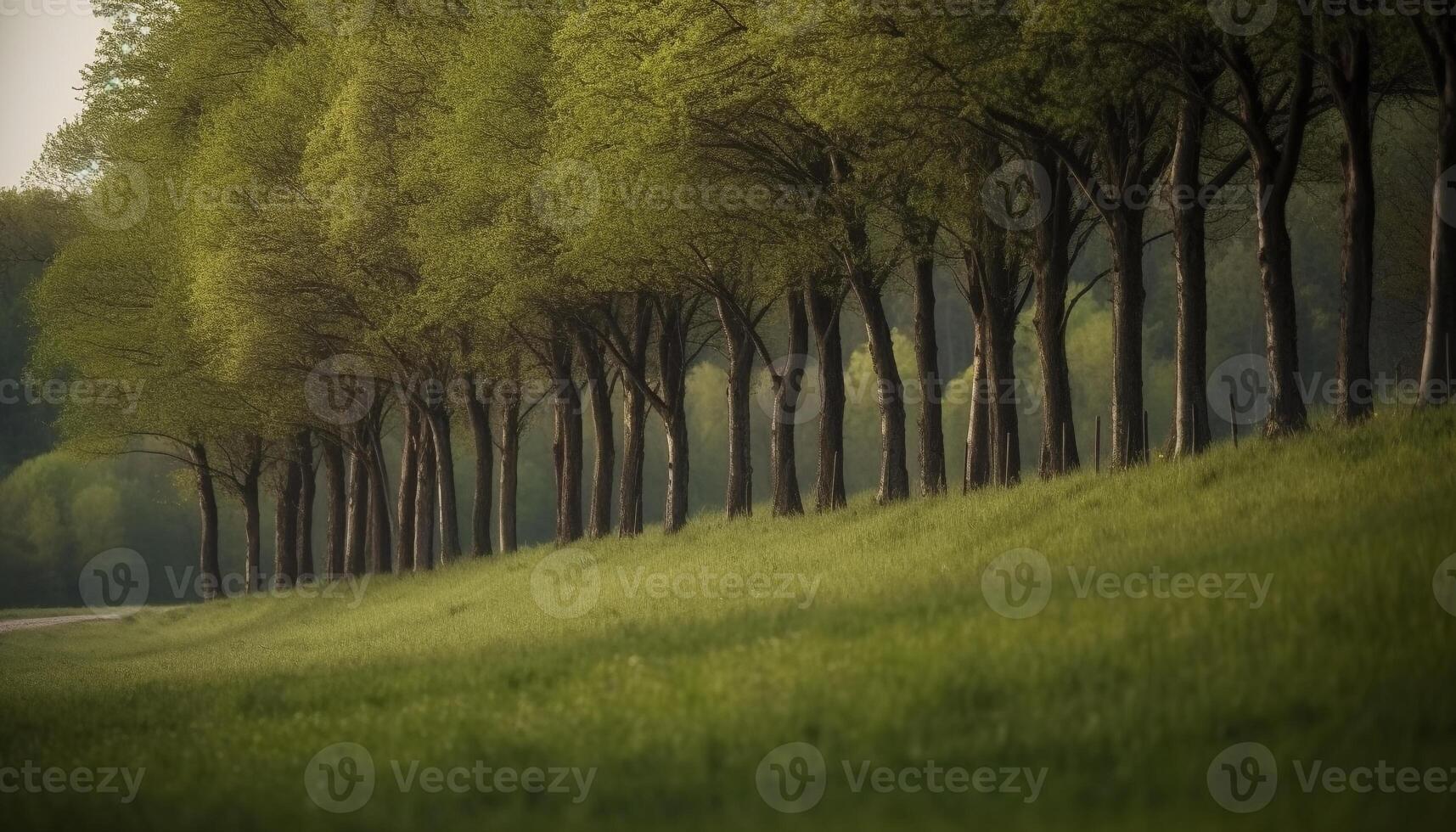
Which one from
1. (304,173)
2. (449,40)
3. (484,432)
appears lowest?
(484,432)

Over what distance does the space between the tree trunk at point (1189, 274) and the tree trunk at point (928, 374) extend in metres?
6.17

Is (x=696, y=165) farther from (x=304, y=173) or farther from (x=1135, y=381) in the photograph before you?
(x=304, y=173)

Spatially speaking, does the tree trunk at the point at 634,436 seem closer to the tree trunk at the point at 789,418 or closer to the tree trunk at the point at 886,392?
the tree trunk at the point at 789,418

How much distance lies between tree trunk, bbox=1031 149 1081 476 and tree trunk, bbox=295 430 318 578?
3189cm

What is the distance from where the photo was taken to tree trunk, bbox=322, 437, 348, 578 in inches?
2021

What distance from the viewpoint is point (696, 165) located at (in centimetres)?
2942

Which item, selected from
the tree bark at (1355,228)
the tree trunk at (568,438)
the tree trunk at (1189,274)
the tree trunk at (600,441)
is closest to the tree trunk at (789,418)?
the tree trunk at (600,441)

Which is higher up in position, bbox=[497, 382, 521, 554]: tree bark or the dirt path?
bbox=[497, 382, 521, 554]: tree bark

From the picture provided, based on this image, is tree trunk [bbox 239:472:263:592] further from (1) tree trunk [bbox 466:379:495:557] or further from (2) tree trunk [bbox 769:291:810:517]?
(2) tree trunk [bbox 769:291:810:517]

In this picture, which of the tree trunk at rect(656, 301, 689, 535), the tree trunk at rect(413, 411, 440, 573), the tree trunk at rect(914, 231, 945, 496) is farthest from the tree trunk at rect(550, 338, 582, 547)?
the tree trunk at rect(914, 231, 945, 496)

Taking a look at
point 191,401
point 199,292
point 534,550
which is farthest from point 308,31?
point 534,550

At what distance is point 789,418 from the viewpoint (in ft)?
109

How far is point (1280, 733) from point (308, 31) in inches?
1511

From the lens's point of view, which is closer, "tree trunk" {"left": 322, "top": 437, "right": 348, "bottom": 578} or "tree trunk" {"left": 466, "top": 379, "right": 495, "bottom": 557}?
"tree trunk" {"left": 466, "top": 379, "right": 495, "bottom": 557}
